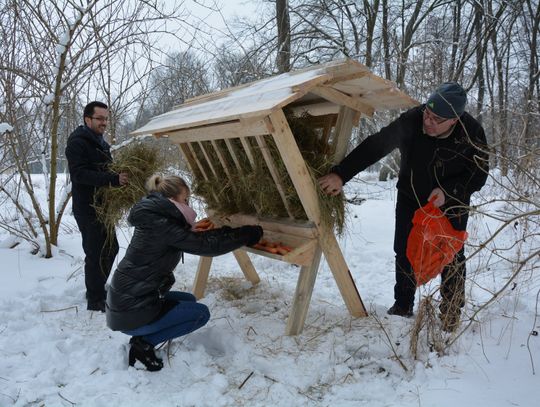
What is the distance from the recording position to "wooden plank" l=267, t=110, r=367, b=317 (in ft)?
8.84

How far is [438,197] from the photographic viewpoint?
9.64 ft

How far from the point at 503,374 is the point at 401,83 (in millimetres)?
7635

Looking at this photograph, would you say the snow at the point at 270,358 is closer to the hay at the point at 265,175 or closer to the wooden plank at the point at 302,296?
the wooden plank at the point at 302,296

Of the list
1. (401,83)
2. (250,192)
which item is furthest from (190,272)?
(401,83)

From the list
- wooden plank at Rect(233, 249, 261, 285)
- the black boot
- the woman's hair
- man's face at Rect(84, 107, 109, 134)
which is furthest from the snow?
man's face at Rect(84, 107, 109, 134)

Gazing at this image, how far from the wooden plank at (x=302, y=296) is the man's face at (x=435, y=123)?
1.26m

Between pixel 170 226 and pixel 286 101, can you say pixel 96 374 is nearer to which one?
pixel 170 226

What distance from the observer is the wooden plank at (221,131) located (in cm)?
270

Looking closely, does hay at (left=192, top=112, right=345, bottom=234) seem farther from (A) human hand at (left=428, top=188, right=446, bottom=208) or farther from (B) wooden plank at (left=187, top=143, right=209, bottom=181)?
(A) human hand at (left=428, top=188, right=446, bottom=208)

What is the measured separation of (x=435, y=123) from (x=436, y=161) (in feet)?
1.04

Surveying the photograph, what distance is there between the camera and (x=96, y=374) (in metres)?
2.76

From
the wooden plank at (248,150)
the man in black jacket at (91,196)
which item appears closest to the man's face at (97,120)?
the man in black jacket at (91,196)

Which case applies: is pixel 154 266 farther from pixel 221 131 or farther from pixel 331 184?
pixel 331 184

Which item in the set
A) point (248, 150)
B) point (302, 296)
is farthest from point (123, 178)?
point (302, 296)
